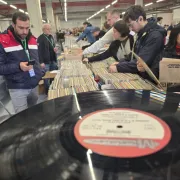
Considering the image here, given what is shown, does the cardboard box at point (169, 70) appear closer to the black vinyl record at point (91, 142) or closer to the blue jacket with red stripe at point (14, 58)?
the black vinyl record at point (91, 142)

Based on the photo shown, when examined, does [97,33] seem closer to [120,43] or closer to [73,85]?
[120,43]

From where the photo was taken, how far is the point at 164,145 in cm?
64

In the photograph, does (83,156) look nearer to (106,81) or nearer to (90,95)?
(90,95)

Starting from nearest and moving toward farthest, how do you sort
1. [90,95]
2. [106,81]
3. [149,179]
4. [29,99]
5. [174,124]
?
1. [149,179]
2. [174,124]
3. [90,95]
4. [106,81]
5. [29,99]

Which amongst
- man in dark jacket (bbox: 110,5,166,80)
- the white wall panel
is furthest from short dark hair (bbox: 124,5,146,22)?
the white wall panel

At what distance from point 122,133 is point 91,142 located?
0.12m

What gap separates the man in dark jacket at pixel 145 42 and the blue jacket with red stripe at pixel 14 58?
3.20ft

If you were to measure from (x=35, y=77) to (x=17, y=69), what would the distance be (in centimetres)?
31

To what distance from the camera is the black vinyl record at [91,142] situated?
0.55 m

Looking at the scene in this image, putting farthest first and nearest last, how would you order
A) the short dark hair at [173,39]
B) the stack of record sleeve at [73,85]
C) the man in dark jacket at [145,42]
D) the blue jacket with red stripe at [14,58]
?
1. the short dark hair at [173,39]
2. the blue jacket with red stripe at [14,58]
3. the man in dark jacket at [145,42]
4. the stack of record sleeve at [73,85]

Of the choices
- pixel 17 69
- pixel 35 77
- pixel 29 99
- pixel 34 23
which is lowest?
pixel 29 99

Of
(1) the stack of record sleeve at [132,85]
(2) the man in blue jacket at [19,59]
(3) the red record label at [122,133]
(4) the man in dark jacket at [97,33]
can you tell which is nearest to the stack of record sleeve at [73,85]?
(1) the stack of record sleeve at [132,85]

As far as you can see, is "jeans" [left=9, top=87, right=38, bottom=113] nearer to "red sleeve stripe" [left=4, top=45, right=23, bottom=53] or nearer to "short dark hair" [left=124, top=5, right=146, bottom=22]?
"red sleeve stripe" [left=4, top=45, right=23, bottom=53]

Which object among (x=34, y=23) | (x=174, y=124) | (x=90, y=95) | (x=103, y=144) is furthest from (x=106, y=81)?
(x=34, y=23)
